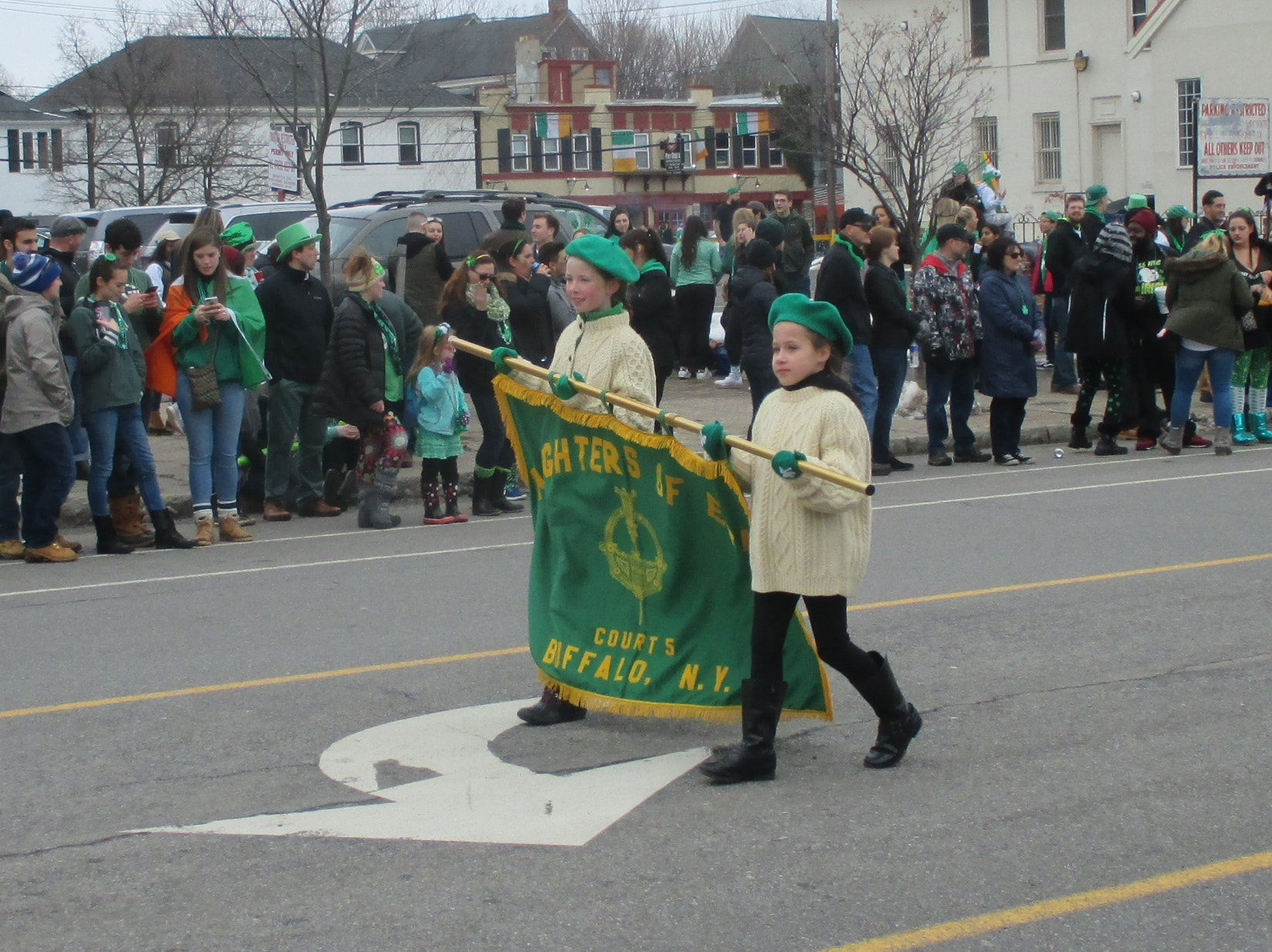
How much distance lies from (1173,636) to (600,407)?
304 centimetres

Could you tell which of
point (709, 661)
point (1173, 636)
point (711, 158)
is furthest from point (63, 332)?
point (711, 158)

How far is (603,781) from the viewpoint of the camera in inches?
210

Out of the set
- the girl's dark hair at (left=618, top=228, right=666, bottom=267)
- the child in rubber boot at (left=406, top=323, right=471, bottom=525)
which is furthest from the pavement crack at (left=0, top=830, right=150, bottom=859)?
the girl's dark hair at (left=618, top=228, right=666, bottom=267)

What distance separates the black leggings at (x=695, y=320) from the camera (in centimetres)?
1666

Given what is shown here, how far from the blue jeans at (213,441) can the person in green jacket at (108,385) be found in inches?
10.2

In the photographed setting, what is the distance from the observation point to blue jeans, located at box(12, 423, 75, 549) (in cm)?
977

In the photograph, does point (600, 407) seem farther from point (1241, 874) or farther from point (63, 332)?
point (63, 332)

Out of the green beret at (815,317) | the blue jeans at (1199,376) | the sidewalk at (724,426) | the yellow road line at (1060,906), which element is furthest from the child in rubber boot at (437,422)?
the yellow road line at (1060,906)

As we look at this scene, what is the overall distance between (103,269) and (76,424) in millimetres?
1151

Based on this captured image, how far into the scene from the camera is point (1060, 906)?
4242 millimetres

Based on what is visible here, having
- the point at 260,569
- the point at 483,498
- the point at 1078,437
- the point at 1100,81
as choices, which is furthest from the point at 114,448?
the point at 1100,81

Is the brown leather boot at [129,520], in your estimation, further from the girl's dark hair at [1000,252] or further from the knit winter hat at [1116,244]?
the knit winter hat at [1116,244]

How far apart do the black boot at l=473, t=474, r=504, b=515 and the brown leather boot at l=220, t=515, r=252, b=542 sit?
172 cm

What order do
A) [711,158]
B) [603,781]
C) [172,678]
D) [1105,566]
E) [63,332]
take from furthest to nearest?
1. [711,158]
2. [63,332]
3. [1105,566]
4. [172,678]
5. [603,781]
